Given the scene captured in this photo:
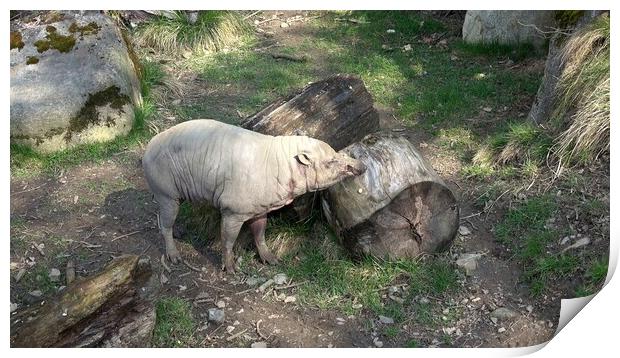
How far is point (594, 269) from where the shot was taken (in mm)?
5695

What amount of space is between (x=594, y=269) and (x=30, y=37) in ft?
20.3

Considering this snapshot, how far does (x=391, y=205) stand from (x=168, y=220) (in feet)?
6.24

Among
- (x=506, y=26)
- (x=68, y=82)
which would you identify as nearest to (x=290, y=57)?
(x=506, y=26)

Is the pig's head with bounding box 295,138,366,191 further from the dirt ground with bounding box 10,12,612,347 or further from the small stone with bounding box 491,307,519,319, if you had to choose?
the small stone with bounding box 491,307,519,319

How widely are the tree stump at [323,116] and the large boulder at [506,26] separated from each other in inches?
120

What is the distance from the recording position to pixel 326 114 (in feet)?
22.0

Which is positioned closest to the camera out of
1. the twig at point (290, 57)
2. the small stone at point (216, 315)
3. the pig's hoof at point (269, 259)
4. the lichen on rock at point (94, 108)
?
the small stone at point (216, 315)

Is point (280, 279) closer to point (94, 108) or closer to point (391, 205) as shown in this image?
point (391, 205)

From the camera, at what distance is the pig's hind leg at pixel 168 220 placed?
618 centimetres

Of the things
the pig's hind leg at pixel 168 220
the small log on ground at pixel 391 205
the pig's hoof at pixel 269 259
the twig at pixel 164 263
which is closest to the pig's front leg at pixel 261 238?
the pig's hoof at pixel 269 259

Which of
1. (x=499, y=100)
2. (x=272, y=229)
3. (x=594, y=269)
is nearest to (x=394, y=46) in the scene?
(x=499, y=100)

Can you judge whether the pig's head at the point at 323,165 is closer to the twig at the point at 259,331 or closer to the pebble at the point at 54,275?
the twig at the point at 259,331

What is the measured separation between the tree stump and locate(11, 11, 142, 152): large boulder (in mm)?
2198

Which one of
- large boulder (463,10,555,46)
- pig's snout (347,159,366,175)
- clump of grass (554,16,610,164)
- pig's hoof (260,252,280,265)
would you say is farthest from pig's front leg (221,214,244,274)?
large boulder (463,10,555,46)
